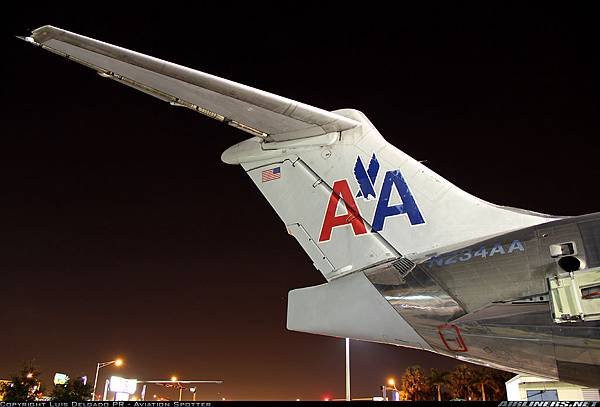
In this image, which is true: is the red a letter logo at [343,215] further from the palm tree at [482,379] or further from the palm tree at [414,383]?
the palm tree at [414,383]

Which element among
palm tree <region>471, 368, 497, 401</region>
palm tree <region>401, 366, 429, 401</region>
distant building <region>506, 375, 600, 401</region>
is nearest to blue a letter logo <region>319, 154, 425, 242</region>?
distant building <region>506, 375, 600, 401</region>

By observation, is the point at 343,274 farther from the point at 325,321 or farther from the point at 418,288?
the point at 418,288

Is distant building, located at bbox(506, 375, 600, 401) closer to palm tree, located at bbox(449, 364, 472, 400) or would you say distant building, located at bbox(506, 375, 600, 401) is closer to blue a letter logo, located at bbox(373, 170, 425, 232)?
blue a letter logo, located at bbox(373, 170, 425, 232)

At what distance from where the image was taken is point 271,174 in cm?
715

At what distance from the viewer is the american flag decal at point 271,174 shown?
7090 mm

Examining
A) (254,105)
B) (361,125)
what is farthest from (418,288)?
(254,105)

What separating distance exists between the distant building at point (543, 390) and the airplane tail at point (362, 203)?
1890 centimetres

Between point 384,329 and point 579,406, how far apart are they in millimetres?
1998

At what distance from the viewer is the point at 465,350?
5168 millimetres

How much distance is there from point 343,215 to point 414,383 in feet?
216

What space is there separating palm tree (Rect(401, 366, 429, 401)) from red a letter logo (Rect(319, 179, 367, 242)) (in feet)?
210

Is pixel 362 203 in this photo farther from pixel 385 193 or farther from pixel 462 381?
pixel 462 381

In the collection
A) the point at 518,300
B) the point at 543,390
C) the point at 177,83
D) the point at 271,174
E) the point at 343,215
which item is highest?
the point at 177,83

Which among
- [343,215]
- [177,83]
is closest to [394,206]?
[343,215]
